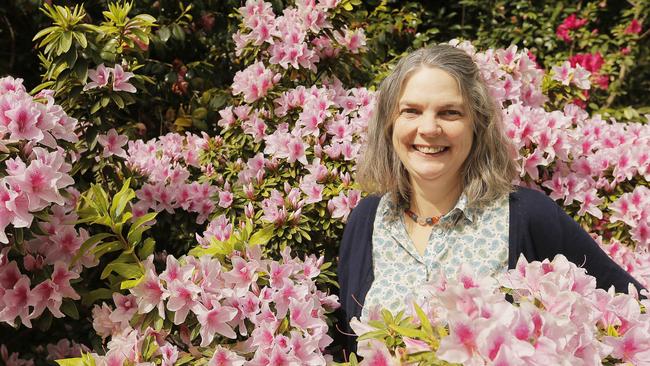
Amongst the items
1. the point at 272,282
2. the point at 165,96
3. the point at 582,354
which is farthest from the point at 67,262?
the point at 165,96

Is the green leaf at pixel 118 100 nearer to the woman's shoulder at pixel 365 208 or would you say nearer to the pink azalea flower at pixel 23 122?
the pink azalea flower at pixel 23 122

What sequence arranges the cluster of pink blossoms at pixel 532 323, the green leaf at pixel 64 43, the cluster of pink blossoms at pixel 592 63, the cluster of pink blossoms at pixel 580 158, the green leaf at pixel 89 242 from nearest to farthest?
the cluster of pink blossoms at pixel 532 323, the green leaf at pixel 89 242, the green leaf at pixel 64 43, the cluster of pink blossoms at pixel 580 158, the cluster of pink blossoms at pixel 592 63

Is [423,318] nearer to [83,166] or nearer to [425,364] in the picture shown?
[425,364]

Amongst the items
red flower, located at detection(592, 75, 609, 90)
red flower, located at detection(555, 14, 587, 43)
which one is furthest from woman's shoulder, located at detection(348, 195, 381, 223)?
red flower, located at detection(555, 14, 587, 43)

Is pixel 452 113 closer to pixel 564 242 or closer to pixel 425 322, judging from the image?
pixel 564 242

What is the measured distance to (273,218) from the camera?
2191mm

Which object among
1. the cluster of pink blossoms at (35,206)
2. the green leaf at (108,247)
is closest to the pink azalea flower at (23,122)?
the cluster of pink blossoms at (35,206)

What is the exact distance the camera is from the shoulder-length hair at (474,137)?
189 cm

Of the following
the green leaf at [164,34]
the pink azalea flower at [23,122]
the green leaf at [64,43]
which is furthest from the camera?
the green leaf at [164,34]

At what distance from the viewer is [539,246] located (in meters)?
1.86

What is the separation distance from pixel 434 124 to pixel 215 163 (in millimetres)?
1251

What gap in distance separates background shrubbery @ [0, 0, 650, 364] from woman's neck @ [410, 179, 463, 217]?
35 centimetres

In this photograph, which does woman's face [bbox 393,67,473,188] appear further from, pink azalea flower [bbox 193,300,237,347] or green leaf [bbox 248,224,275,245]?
pink azalea flower [bbox 193,300,237,347]

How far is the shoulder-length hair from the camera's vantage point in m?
1.89
